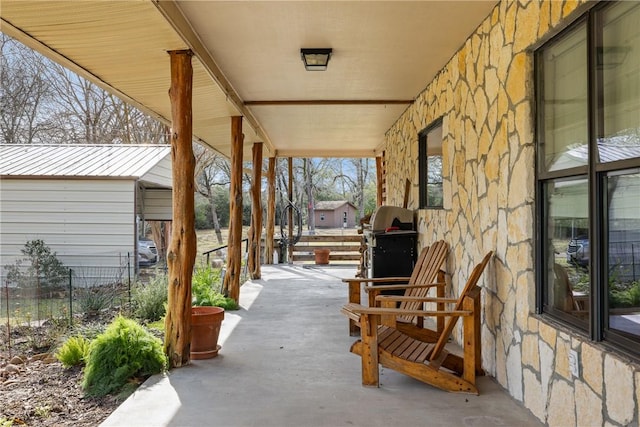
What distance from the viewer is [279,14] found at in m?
3.62

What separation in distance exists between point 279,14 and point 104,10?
116cm

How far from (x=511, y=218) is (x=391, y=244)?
9.86 ft

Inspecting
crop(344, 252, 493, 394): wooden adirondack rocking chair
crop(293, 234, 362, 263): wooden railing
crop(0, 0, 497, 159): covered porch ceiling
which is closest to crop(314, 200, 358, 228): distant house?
crop(293, 234, 362, 263): wooden railing

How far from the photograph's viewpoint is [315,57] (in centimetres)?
443

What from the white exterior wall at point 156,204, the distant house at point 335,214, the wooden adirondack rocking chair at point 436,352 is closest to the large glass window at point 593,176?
the wooden adirondack rocking chair at point 436,352

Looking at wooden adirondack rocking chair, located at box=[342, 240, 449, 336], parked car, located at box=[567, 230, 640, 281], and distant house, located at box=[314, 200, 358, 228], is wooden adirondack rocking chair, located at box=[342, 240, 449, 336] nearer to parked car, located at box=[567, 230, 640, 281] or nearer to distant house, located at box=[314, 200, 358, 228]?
parked car, located at box=[567, 230, 640, 281]

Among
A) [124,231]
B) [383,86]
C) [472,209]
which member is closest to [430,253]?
[472,209]

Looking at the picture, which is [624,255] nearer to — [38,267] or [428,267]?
[428,267]

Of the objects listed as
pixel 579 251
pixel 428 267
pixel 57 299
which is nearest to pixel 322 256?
pixel 57 299

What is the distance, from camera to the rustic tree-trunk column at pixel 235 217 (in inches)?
262

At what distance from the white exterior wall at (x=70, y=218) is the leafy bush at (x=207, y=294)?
2609 millimetres

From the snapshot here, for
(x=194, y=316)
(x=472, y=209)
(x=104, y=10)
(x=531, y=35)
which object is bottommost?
(x=194, y=316)

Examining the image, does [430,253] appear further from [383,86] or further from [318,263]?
[318,263]

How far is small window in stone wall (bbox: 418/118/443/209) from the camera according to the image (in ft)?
18.2
